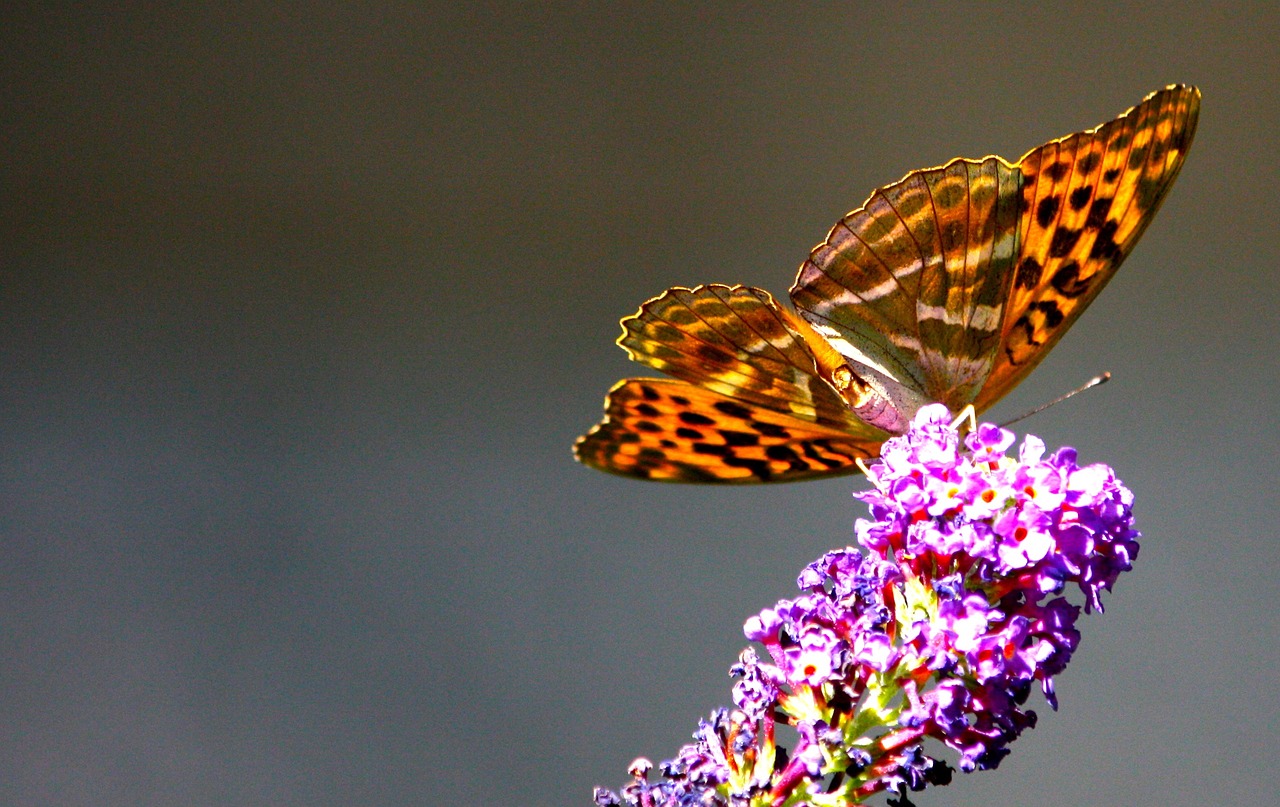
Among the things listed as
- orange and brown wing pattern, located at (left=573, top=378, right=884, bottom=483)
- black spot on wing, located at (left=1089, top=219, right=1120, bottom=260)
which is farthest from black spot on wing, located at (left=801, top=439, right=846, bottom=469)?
black spot on wing, located at (left=1089, top=219, right=1120, bottom=260)

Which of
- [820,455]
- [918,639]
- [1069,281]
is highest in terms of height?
[1069,281]

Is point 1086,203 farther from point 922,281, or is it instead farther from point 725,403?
point 725,403

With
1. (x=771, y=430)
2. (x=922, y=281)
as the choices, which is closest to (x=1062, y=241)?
(x=922, y=281)

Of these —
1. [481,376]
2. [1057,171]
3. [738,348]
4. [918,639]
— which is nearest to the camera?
[918,639]

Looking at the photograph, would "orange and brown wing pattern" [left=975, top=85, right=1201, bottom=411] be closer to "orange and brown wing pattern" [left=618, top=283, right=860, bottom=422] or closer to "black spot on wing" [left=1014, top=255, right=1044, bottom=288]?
"black spot on wing" [left=1014, top=255, right=1044, bottom=288]

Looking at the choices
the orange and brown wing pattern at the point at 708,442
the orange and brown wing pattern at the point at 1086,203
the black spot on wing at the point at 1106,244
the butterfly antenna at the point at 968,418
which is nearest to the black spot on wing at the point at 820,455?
the orange and brown wing pattern at the point at 708,442

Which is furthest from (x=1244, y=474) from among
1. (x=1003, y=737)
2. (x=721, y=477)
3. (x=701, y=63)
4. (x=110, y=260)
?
(x=110, y=260)
